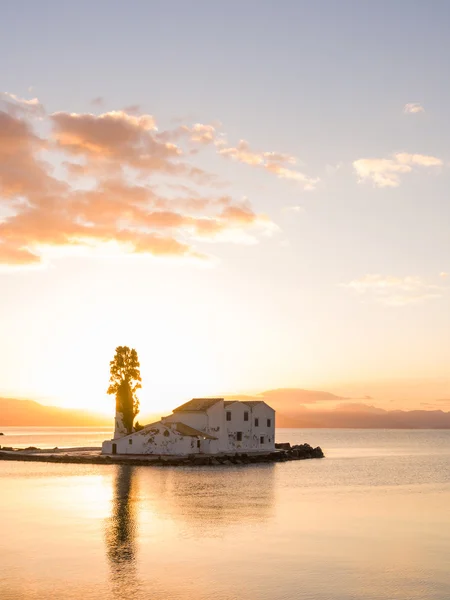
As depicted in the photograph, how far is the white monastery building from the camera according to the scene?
350ft

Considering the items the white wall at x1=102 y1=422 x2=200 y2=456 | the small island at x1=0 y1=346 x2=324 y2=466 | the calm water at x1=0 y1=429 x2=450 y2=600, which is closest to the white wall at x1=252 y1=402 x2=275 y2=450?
the small island at x1=0 y1=346 x2=324 y2=466

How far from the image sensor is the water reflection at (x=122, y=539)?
3269 cm

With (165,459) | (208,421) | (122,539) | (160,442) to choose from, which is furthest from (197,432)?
(122,539)

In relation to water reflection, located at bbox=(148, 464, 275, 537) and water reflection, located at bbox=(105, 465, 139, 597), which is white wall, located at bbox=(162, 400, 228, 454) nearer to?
water reflection, located at bbox=(148, 464, 275, 537)

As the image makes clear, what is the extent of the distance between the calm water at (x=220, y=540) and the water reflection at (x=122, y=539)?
66mm

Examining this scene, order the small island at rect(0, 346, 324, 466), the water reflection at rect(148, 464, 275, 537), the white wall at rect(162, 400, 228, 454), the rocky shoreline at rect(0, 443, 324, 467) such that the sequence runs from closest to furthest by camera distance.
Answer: the water reflection at rect(148, 464, 275, 537), the rocky shoreline at rect(0, 443, 324, 467), the small island at rect(0, 346, 324, 466), the white wall at rect(162, 400, 228, 454)

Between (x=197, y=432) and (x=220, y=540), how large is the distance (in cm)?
6608

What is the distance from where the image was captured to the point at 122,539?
42.5 metres

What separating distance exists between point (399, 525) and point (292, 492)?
2040 centimetres

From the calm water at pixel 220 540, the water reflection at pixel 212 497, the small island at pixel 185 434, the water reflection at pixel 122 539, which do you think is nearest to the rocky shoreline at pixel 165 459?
the small island at pixel 185 434

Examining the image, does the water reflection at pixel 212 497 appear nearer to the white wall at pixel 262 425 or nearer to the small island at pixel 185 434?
the small island at pixel 185 434

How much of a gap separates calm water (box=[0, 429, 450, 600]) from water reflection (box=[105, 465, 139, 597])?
0.07m

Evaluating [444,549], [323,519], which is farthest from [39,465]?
[444,549]

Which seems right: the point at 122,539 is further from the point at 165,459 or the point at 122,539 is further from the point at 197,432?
the point at 197,432
